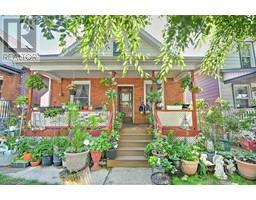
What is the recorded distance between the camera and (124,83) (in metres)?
6.20

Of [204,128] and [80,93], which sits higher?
[80,93]

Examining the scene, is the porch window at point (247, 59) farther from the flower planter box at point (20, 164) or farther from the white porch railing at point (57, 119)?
the flower planter box at point (20, 164)

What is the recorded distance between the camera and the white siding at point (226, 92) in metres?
5.82

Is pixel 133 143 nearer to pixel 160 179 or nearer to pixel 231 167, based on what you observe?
pixel 160 179

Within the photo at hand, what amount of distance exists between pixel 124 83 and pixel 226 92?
340cm

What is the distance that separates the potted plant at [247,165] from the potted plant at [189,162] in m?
0.69

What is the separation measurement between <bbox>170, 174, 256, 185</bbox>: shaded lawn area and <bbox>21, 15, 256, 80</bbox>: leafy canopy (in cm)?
182

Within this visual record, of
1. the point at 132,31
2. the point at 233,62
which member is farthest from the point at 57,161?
the point at 233,62

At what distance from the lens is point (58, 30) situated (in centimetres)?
185
